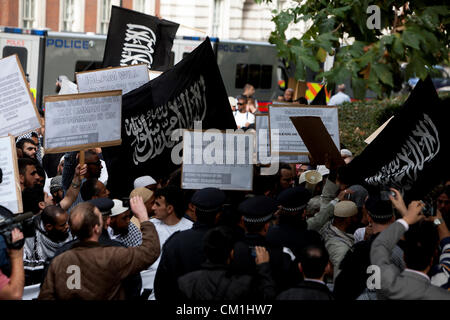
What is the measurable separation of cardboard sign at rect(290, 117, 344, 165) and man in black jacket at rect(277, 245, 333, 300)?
2869 mm

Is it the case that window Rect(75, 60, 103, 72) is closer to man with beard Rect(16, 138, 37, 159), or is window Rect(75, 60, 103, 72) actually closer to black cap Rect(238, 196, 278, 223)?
man with beard Rect(16, 138, 37, 159)

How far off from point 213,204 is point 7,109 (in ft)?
8.50

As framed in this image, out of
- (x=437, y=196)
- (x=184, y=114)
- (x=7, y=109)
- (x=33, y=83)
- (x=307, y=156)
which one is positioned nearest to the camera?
(x=437, y=196)

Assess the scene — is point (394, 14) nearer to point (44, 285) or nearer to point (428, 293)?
point (428, 293)

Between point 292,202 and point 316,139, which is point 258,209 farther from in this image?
point 316,139

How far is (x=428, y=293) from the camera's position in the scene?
4.45 metres

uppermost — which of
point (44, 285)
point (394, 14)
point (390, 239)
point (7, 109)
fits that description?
point (394, 14)

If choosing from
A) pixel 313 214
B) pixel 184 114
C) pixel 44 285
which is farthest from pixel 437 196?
pixel 44 285

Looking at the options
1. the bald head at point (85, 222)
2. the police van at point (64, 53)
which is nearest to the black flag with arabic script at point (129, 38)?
the bald head at point (85, 222)

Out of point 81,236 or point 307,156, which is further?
point 307,156

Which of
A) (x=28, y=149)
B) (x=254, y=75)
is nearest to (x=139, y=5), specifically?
(x=254, y=75)

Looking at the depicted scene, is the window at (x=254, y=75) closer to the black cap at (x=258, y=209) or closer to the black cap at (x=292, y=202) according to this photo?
the black cap at (x=292, y=202)

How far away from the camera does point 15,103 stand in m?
7.05

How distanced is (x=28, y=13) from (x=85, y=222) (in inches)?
1056
